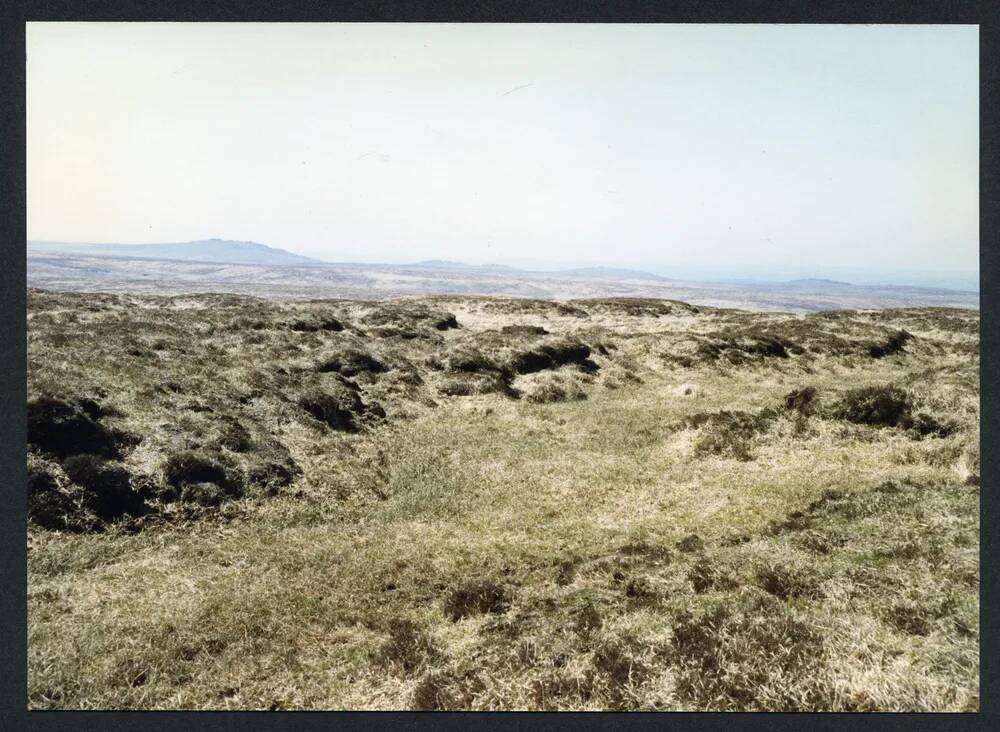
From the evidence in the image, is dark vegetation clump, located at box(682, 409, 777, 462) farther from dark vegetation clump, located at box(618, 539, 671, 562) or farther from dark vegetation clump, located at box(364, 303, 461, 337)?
dark vegetation clump, located at box(364, 303, 461, 337)

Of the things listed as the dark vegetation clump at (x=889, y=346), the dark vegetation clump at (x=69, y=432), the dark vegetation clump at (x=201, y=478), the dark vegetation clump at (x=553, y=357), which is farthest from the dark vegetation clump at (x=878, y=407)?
the dark vegetation clump at (x=889, y=346)

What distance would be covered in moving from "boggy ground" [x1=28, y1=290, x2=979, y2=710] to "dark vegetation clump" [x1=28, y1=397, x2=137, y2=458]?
69mm

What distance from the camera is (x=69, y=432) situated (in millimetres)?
12336

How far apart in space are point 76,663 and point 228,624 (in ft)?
5.98

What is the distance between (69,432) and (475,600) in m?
9.49

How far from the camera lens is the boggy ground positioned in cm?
737

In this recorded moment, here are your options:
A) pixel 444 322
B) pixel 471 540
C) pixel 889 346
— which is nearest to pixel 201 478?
pixel 471 540

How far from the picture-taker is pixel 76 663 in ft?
25.2

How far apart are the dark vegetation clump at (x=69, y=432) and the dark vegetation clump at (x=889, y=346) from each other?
40114mm

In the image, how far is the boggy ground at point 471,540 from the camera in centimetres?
737

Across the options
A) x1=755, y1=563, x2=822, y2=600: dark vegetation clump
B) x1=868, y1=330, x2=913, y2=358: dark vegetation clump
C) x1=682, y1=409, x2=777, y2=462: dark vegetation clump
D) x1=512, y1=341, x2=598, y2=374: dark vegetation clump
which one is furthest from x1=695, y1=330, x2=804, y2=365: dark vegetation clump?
x1=755, y1=563, x2=822, y2=600: dark vegetation clump

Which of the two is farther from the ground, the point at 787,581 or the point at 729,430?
the point at 729,430

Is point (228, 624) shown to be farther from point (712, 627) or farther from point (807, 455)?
point (807, 455)

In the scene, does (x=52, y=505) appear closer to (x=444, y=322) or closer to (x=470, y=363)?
(x=470, y=363)
